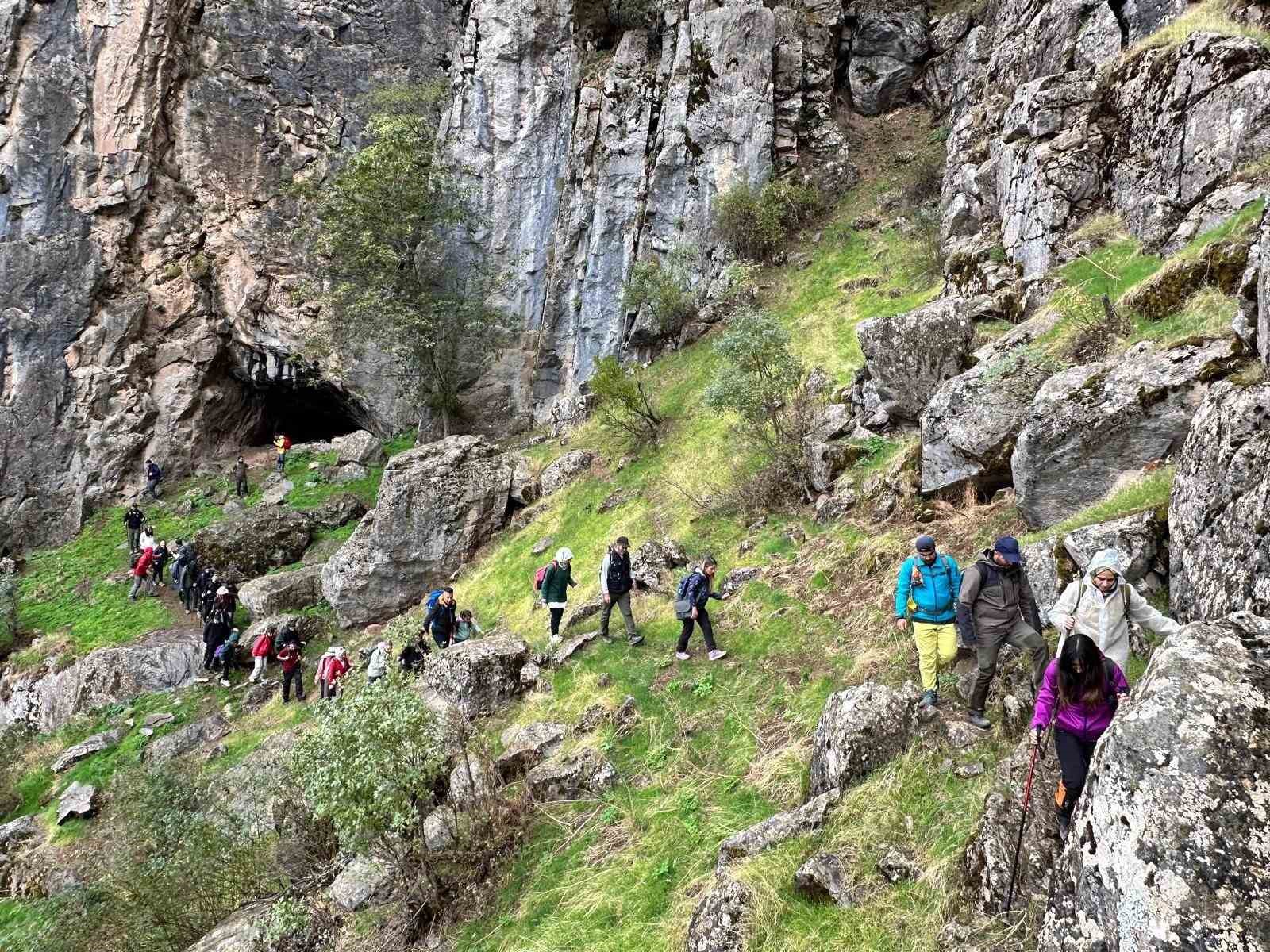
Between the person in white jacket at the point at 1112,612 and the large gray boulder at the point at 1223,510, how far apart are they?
37 centimetres

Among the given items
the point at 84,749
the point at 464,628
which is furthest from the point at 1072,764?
the point at 84,749

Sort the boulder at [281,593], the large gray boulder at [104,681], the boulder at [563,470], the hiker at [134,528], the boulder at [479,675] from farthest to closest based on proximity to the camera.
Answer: the hiker at [134,528]
the boulder at [563,470]
the boulder at [281,593]
the large gray boulder at [104,681]
the boulder at [479,675]

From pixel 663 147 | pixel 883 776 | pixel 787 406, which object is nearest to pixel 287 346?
pixel 663 147

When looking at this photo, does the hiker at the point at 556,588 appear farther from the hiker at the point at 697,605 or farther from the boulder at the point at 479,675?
the hiker at the point at 697,605

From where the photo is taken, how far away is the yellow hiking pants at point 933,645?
21.9ft

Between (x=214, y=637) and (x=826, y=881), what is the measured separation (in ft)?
63.3

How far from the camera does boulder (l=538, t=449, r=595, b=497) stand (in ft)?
68.1

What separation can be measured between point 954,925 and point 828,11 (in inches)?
1344

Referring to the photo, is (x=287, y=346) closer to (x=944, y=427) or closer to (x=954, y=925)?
(x=944, y=427)

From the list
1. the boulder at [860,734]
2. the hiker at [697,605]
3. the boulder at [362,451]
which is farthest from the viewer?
the boulder at [362,451]

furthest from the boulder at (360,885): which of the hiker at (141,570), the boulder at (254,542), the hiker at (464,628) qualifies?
the hiker at (141,570)

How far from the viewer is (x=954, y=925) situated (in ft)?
13.6

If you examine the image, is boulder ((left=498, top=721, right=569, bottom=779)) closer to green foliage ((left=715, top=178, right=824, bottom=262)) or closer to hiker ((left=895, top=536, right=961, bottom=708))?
hiker ((left=895, top=536, right=961, bottom=708))

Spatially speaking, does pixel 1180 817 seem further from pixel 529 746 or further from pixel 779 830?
pixel 529 746
